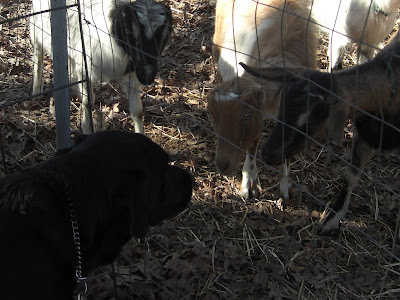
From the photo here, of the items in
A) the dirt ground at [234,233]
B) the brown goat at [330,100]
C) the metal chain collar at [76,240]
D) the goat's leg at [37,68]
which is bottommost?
the dirt ground at [234,233]

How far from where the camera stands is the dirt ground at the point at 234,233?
3.48 meters

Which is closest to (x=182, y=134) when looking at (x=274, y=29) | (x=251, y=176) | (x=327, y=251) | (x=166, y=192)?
(x=251, y=176)

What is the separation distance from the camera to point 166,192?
2596 millimetres

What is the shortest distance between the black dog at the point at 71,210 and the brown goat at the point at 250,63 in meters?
0.94

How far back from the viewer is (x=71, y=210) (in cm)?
215

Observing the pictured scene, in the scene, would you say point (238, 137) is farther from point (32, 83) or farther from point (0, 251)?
point (32, 83)

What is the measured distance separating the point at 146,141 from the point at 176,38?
185 inches

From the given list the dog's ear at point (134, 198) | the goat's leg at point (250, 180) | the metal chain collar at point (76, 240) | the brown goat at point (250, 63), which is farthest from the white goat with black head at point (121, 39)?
the metal chain collar at point (76, 240)

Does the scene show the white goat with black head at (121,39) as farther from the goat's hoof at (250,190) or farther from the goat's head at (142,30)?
the goat's hoof at (250,190)

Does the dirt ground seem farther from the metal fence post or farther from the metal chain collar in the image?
the metal chain collar

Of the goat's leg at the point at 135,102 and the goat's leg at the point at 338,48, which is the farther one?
the goat's leg at the point at 338,48

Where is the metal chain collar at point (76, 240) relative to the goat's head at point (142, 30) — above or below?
below

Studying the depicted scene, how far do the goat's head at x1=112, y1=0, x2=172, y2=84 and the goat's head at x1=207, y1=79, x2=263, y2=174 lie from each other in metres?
0.84

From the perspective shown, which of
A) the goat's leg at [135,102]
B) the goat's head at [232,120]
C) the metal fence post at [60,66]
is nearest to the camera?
the metal fence post at [60,66]
